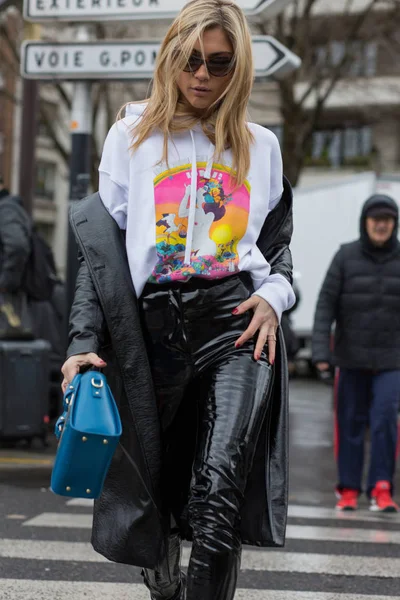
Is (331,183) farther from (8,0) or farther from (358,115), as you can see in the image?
(358,115)

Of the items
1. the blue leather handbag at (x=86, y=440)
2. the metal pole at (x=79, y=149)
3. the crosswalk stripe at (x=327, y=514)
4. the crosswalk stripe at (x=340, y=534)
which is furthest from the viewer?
the metal pole at (x=79, y=149)

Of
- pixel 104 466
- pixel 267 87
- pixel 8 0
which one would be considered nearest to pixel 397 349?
pixel 104 466

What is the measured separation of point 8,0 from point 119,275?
8.10 meters

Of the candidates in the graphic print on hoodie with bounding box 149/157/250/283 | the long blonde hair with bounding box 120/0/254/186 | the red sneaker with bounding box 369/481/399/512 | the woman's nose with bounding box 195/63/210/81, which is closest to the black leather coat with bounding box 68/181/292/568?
the graphic print on hoodie with bounding box 149/157/250/283

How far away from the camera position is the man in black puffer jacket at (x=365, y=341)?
715 centimetres

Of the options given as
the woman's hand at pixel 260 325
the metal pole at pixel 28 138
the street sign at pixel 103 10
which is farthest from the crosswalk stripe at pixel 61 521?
the metal pole at pixel 28 138

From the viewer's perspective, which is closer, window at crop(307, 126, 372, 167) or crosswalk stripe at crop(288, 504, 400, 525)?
crosswalk stripe at crop(288, 504, 400, 525)

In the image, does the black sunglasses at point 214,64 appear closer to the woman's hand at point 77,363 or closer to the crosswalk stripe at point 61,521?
the woman's hand at point 77,363

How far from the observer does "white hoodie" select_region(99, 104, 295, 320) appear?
3195 mm

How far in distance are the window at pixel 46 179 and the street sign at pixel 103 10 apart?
4234 centimetres

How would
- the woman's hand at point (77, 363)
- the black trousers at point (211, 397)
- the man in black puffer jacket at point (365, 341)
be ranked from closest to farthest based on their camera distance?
1. the black trousers at point (211, 397)
2. the woman's hand at point (77, 363)
3. the man in black puffer jacket at point (365, 341)

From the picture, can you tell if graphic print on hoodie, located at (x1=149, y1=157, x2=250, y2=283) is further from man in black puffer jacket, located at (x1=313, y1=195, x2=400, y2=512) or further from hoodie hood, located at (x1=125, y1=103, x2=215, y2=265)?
man in black puffer jacket, located at (x1=313, y1=195, x2=400, y2=512)

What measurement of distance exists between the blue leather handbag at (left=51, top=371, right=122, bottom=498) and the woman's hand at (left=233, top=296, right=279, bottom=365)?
442mm

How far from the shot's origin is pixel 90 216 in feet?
10.8
